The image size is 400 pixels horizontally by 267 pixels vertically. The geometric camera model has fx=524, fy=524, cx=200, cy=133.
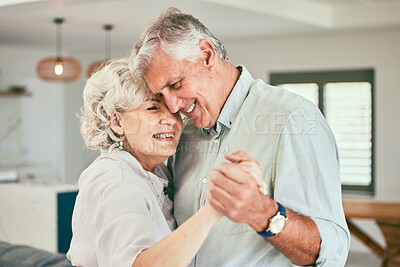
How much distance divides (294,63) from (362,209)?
235 cm

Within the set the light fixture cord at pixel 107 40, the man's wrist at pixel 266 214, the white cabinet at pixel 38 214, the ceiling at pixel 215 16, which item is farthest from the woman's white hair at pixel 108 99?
the light fixture cord at pixel 107 40

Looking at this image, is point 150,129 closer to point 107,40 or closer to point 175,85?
point 175,85

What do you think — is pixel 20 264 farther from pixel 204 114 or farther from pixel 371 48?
pixel 371 48

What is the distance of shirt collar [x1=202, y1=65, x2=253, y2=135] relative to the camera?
1.44m

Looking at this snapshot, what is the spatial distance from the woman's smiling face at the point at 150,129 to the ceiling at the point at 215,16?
3083 mm

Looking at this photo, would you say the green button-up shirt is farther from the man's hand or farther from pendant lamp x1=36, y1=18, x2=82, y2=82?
pendant lamp x1=36, y1=18, x2=82, y2=82

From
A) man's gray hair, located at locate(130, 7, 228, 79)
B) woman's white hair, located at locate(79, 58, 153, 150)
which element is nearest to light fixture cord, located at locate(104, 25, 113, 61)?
woman's white hair, located at locate(79, 58, 153, 150)

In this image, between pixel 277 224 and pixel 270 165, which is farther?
pixel 270 165

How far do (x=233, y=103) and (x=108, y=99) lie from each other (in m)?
0.35

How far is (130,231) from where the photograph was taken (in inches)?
48.1

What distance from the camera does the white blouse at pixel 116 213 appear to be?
1.22 m

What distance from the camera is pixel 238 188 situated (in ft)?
3.45

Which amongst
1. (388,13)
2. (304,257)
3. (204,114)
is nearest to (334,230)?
(304,257)

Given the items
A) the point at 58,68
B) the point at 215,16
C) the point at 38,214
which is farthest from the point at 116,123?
the point at 58,68
